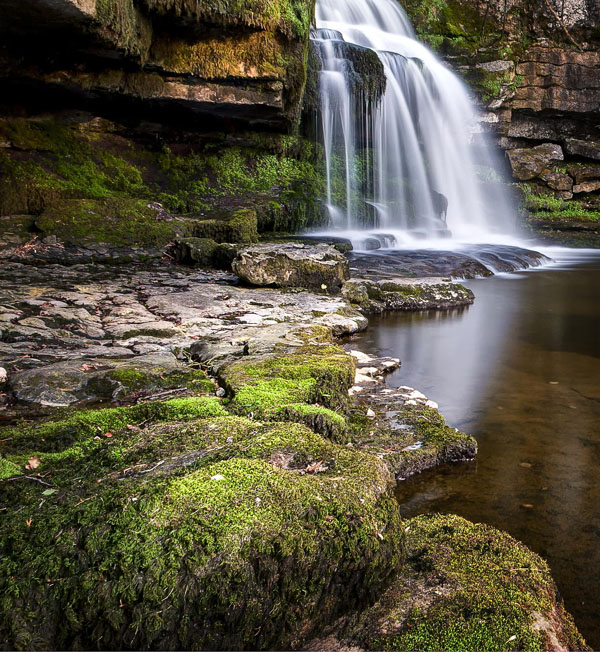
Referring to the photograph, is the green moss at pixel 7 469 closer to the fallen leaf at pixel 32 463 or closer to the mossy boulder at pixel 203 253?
Answer: the fallen leaf at pixel 32 463

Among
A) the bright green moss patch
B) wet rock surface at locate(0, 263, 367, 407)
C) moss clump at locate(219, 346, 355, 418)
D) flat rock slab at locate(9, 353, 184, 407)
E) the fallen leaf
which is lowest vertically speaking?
wet rock surface at locate(0, 263, 367, 407)

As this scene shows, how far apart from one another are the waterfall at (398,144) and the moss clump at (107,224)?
16.3 feet

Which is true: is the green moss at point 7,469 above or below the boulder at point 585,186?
below

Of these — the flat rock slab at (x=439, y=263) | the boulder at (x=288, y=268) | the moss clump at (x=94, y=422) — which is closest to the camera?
the moss clump at (x=94, y=422)

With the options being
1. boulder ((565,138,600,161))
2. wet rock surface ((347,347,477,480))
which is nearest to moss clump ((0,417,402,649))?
wet rock surface ((347,347,477,480))

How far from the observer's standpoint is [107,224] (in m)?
8.45

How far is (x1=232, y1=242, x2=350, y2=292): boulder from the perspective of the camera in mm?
6723

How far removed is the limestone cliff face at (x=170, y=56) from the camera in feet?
27.8

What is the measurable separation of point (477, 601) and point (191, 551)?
0.97 m

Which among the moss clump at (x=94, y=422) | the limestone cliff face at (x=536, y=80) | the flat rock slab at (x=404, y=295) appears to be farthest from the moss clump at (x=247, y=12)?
the limestone cliff face at (x=536, y=80)

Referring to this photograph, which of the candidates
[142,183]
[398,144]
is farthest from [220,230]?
[398,144]

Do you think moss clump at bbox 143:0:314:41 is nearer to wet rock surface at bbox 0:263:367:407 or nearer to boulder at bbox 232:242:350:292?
wet rock surface at bbox 0:263:367:407

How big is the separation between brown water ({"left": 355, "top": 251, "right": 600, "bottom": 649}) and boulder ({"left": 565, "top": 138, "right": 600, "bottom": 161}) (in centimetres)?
1518

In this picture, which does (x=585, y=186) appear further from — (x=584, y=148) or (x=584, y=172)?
(x=584, y=148)
